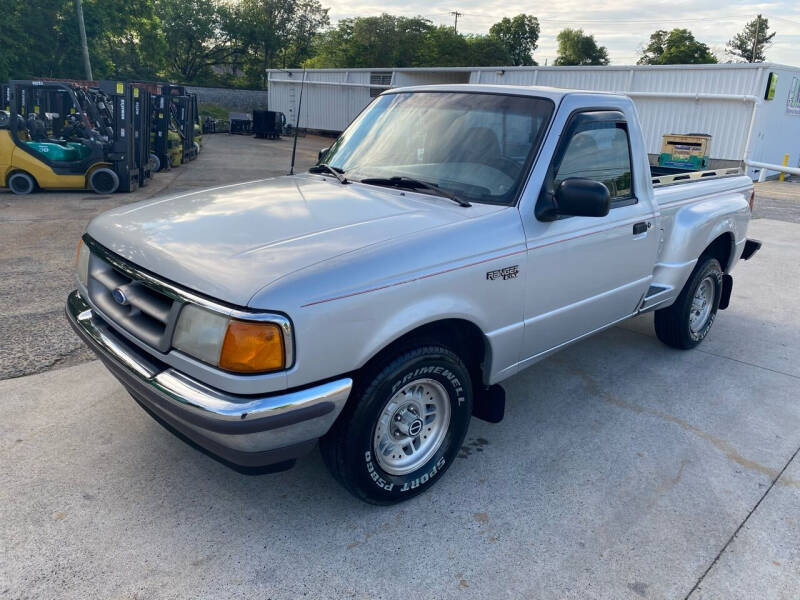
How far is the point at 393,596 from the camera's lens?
250 cm

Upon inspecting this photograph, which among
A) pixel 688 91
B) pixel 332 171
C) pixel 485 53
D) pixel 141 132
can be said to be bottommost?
pixel 141 132

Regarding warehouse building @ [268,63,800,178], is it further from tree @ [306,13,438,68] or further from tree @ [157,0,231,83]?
tree @ [157,0,231,83]

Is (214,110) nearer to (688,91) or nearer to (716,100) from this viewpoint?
(688,91)

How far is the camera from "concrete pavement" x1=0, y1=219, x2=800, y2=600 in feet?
8.45

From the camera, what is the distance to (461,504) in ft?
10.2

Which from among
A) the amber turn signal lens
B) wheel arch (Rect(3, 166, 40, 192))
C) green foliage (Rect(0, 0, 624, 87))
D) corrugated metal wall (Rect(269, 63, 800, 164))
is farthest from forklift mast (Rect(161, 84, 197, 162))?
green foliage (Rect(0, 0, 624, 87))

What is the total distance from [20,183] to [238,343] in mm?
12511

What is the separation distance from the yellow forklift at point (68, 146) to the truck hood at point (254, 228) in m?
10.4

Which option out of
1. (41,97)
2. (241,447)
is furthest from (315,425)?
(41,97)

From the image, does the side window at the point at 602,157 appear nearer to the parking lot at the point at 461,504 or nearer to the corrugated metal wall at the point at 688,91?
the parking lot at the point at 461,504

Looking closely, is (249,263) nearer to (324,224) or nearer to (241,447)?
(324,224)

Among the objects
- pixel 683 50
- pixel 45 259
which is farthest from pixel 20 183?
pixel 683 50

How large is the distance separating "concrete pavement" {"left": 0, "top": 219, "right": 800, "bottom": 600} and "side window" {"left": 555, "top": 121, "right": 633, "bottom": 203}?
149 cm

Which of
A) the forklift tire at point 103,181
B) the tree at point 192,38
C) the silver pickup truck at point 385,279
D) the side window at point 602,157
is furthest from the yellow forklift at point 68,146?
the tree at point 192,38
